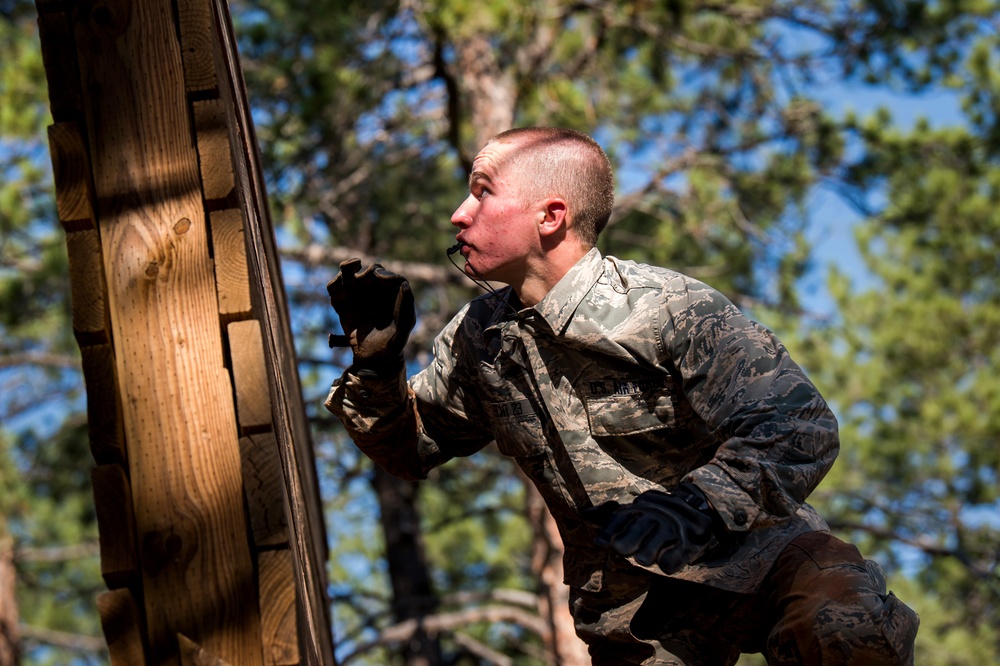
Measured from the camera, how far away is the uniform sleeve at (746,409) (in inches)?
90.9

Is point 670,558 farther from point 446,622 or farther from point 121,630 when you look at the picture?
point 446,622

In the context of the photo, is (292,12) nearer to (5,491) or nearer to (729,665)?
(5,491)

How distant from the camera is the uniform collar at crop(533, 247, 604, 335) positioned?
2842 mm

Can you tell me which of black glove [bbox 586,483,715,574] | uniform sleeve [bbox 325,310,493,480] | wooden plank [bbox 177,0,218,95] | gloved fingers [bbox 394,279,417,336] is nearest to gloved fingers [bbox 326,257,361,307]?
gloved fingers [bbox 394,279,417,336]

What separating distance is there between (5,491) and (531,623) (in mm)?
6823

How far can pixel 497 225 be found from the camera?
9.73 ft

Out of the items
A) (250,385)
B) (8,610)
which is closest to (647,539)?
(250,385)

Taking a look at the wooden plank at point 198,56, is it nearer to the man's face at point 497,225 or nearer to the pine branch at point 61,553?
the man's face at point 497,225

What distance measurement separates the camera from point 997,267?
1611 cm

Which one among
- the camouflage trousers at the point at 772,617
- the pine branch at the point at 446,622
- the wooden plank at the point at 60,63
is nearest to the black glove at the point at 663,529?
the camouflage trousers at the point at 772,617

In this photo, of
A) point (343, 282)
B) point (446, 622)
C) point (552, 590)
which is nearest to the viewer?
point (343, 282)

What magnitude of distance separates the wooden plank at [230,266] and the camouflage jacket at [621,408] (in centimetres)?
76

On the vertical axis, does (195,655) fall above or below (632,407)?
below

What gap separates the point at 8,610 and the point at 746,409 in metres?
12.3
